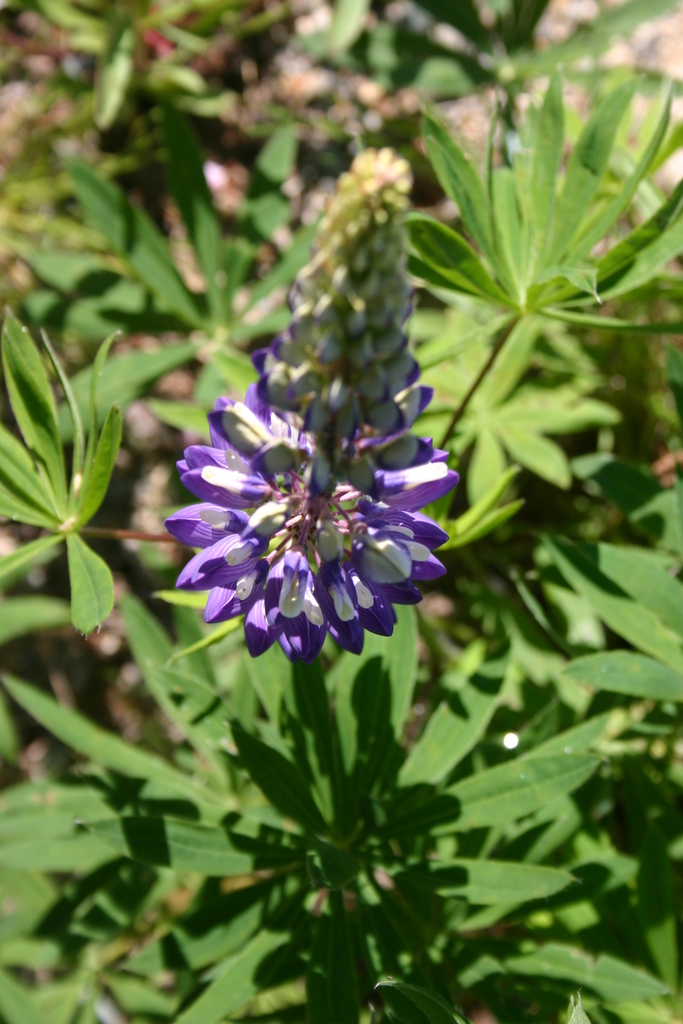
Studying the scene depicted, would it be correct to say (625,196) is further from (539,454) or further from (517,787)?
(517,787)

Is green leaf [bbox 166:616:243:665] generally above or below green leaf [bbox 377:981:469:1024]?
above

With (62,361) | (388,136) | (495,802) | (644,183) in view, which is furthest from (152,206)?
(495,802)

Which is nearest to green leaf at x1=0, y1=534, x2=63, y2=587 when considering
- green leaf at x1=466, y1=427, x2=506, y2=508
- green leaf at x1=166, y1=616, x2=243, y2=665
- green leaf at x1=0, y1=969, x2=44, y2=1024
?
green leaf at x1=166, y1=616, x2=243, y2=665

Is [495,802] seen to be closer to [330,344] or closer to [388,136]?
[330,344]

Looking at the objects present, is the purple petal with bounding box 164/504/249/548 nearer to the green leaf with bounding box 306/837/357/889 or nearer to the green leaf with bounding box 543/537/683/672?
the green leaf with bounding box 306/837/357/889

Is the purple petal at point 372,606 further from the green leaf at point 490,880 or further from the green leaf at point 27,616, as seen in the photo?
the green leaf at point 27,616
